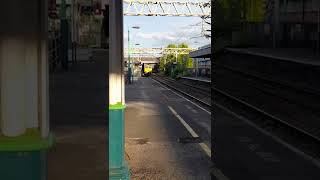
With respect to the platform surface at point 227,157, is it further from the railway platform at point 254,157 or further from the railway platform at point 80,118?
the railway platform at point 80,118

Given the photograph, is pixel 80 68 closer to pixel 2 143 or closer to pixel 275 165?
pixel 2 143

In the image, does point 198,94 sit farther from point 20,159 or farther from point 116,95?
point 20,159

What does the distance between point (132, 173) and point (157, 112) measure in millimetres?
12660

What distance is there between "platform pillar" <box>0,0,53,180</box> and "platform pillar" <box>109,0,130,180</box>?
3.92 m

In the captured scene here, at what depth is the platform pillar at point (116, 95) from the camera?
712 cm

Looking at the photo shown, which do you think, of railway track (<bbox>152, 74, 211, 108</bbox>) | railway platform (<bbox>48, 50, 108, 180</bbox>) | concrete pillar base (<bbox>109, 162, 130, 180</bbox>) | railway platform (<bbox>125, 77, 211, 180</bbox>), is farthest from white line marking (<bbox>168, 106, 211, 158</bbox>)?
railway track (<bbox>152, 74, 211, 108</bbox>)

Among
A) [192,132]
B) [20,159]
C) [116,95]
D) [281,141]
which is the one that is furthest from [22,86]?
[192,132]

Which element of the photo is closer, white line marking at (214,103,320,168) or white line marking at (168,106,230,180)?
white line marking at (214,103,320,168)

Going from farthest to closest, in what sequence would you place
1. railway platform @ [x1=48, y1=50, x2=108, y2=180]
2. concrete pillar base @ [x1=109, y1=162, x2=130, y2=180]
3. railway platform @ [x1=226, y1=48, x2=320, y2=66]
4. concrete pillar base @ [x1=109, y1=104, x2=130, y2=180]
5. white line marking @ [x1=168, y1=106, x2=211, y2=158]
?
white line marking @ [x1=168, y1=106, x2=211, y2=158], concrete pillar base @ [x1=109, y1=104, x2=130, y2=180], concrete pillar base @ [x1=109, y1=162, x2=130, y2=180], railway platform @ [x1=48, y1=50, x2=108, y2=180], railway platform @ [x1=226, y1=48, x2=320, y2=66]

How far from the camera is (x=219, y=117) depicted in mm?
5527

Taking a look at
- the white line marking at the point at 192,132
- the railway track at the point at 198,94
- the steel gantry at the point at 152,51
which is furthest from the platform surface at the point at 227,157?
the steel gantry at the point at 152,51

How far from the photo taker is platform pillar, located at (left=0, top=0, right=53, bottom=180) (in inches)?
120

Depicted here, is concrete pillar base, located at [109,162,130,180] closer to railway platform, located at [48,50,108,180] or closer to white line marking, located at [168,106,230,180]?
railway platform, located at [48,50,108,180]

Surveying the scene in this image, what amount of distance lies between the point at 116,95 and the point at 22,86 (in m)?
4.34
